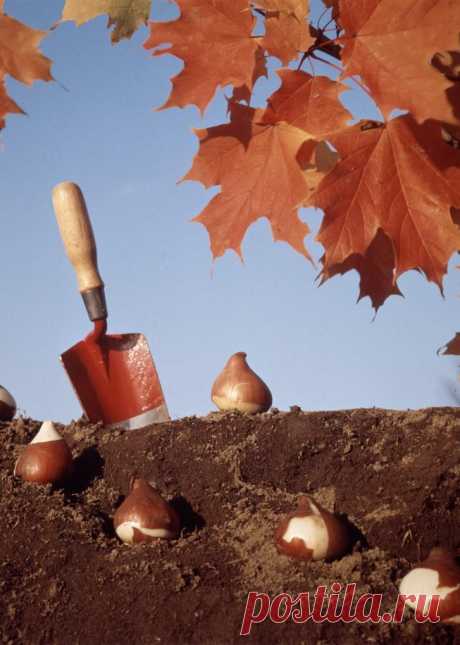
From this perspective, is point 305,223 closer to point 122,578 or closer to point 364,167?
point 364,167

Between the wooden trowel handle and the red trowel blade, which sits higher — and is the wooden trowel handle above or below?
above

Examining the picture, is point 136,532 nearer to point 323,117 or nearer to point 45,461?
point 45,461

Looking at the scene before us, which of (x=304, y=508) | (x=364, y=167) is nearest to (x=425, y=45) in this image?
(x=364, y=167)

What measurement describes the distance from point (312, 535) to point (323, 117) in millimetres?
940

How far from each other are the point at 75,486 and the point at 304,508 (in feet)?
2.60

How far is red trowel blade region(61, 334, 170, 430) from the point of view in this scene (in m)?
2.74

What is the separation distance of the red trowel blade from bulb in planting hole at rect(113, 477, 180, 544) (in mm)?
936

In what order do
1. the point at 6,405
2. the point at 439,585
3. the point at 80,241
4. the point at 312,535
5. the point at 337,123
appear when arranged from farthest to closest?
the point at 80,241
the point at 6,405
the point at 312,535
the point at 439,585
the point at 337,123

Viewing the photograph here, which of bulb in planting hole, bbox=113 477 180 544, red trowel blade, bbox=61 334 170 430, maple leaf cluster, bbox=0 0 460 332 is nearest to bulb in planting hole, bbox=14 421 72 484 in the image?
bulb in planting hole, bbox=113 477 180 544

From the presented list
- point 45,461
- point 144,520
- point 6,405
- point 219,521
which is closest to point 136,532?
point 144,520

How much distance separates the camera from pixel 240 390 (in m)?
2.31

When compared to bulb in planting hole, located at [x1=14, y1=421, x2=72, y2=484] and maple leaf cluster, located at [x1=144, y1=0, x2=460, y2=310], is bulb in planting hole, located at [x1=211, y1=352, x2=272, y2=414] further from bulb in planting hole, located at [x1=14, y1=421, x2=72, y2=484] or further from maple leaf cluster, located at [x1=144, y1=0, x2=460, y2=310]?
maple leaf cluster, located at [x1=144, y1=0, x2=460, y2=310]

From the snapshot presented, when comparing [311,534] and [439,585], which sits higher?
[311,534]

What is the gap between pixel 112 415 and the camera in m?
2.75
